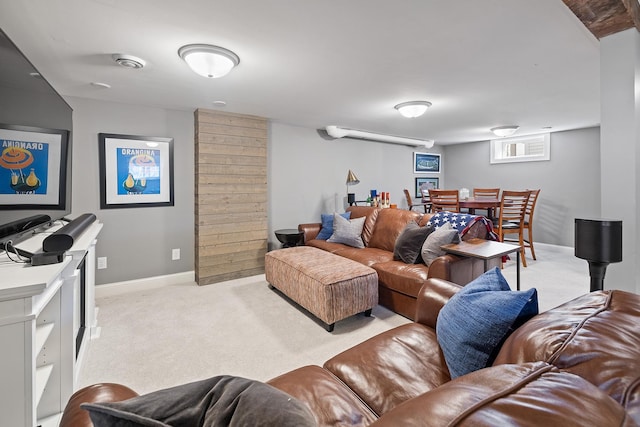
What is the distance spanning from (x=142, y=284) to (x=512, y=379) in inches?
155

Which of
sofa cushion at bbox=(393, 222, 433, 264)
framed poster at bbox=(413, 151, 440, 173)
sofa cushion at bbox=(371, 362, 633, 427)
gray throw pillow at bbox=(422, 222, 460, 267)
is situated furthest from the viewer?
framed poster at bbox=(413, 151, 440, 173)

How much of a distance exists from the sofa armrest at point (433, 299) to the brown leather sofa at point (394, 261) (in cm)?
79

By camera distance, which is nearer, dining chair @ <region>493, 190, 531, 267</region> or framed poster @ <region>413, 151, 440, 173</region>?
dining chair @ <region>493, 190, 531, 267</region>

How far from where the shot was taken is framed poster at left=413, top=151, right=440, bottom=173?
264 inches

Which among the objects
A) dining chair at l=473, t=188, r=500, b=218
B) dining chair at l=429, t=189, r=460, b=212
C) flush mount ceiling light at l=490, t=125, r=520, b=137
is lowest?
dining chair at l=429, t=189, r=460, b=212

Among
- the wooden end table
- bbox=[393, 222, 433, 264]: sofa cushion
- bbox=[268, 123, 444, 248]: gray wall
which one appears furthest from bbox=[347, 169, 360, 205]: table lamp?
the wooden end table

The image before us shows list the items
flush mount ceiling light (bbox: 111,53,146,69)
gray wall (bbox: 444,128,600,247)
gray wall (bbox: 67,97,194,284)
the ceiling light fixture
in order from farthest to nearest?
gray wall (bbox: 444,128,600,247), the ceiling light fixture, gray wall (bbox: 67,97,194,284), flush mount ceiling light (bbox: 111,53,146,69)

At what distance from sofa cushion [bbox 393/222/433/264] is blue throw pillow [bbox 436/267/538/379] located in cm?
173

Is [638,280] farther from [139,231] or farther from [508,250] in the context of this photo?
[139,231]

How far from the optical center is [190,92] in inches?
120

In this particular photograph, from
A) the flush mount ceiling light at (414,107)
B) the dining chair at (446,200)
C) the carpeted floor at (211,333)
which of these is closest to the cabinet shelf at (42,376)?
the carpeted floor at (211,333)

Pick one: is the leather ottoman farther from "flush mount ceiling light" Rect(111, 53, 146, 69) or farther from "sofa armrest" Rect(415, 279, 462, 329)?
"flush mount ceiling light" Rect(111, 53, 146, 69)

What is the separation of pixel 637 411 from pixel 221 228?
151 inches

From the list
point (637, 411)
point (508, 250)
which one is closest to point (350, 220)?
point (508, 250)
